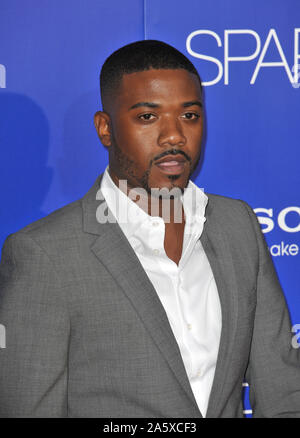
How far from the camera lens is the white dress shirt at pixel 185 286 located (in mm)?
1585

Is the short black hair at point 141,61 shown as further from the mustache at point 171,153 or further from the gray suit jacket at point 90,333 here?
the gray suit jacket at point 90,333

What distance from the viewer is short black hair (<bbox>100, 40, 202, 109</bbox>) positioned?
5.25ft

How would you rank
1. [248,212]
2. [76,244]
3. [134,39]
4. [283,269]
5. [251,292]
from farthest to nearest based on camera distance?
1. [283,269]
2. [134,39]
3. [248,212]
4. [251,292]
5. [76,244]

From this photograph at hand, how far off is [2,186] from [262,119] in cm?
120

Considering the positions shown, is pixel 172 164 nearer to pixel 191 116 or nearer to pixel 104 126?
pixel 191 116

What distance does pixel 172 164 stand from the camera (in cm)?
156

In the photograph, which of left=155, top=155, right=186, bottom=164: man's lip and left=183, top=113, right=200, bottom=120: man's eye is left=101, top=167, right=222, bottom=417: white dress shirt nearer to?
left=155, top=155, right=186, bottom=164: man's lip

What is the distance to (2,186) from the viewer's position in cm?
222

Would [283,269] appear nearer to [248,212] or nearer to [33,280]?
[248,212]

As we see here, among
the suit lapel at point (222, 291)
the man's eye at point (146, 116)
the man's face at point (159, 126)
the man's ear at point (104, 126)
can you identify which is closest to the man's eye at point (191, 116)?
the man's face at point (159, 126)

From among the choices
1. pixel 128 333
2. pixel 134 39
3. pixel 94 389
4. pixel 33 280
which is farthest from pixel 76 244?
pixel 134 39

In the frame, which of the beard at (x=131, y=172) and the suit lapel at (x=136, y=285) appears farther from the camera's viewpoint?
the beard at (x=131, y=172)

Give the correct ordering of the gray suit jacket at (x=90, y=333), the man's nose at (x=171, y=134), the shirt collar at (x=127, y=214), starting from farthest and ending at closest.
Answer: the shirt collar at (x=127, y=214) → the man's nose at (x=171, y=134) → the gray suit jacket at (x=90, y=333)

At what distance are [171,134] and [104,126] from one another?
0.28 meters
